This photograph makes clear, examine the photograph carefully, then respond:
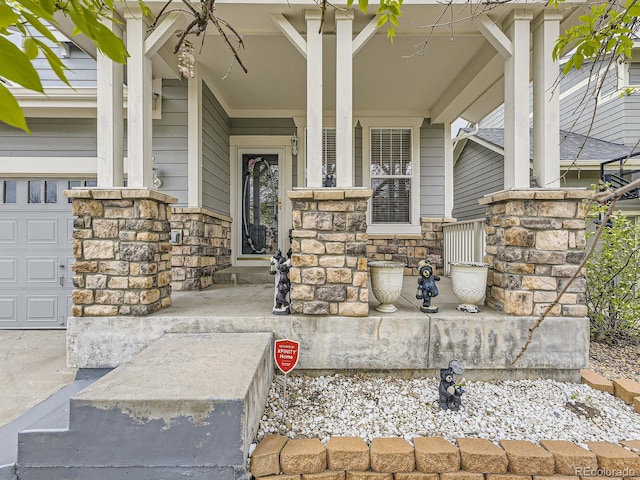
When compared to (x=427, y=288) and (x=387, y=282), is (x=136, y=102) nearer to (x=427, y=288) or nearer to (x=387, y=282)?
(x=387, y=282)

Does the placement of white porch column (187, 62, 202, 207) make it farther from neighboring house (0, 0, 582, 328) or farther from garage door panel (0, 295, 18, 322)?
garage door panel (0, 295, 18, 322)

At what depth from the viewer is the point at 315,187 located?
2.61 meters

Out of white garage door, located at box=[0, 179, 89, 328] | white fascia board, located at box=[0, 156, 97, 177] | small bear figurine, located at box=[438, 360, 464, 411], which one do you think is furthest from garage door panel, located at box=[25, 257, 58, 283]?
small bear figurine, located at box=[438, 360, 464, 411]

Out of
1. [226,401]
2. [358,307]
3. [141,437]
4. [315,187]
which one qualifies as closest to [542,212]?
[358,307]

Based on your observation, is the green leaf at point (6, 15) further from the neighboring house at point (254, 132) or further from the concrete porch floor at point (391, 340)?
the concrete porch floor at point (391, 340)

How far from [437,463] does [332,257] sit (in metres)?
1.41

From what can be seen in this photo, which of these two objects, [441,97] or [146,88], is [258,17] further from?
[441,97]

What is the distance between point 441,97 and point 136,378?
4.81 meters

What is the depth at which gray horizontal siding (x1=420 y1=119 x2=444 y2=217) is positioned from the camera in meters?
5.00

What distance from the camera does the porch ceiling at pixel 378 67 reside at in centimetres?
275

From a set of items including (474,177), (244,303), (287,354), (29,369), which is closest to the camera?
(287,354)

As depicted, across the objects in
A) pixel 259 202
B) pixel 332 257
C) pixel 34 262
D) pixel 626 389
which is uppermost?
pixel 259 202

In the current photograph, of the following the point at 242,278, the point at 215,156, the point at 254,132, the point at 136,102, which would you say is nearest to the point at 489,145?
the point at 254,132

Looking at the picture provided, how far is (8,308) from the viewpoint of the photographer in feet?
12.5
